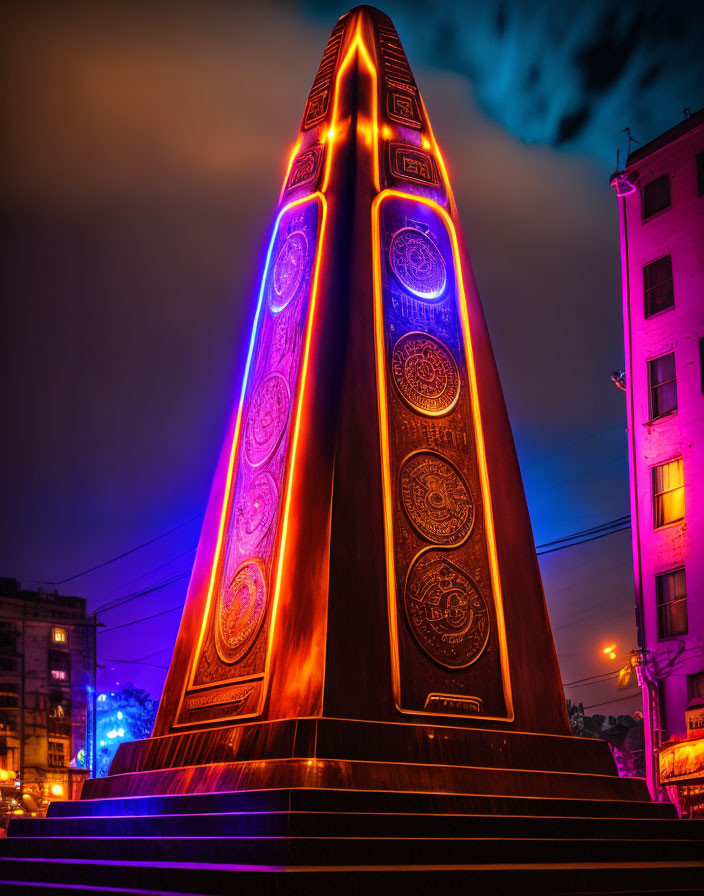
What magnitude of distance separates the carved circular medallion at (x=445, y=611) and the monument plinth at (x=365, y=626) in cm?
1

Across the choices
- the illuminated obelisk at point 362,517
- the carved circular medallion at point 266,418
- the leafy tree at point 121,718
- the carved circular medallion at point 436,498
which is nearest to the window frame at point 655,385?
the illuminated obelisk at point 362,517

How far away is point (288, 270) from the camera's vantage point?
6.43 m

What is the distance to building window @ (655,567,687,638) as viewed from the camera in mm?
11500

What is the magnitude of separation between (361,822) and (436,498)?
2.14 metres

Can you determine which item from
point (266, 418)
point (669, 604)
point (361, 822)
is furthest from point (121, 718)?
point (361, 822)

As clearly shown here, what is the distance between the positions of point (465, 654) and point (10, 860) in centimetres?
265

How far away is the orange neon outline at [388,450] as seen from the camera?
16.7 ft

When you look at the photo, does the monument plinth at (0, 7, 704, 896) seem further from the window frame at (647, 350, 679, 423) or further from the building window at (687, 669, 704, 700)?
the window frame at (647, 350, 679, 423)

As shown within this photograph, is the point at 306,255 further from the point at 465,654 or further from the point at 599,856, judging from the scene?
the point at 599,856

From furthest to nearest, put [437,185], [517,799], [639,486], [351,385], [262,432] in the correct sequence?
[639,486] < [437,185] < [262,432] < [351,385] < [517,799]

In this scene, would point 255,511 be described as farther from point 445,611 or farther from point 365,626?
point 445,611

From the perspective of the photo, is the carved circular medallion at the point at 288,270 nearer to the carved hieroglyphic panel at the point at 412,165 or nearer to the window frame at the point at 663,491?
the carved hieroglyphic panel at the point at 412,165

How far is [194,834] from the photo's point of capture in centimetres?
423

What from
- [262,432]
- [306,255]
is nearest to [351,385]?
[262,432]
